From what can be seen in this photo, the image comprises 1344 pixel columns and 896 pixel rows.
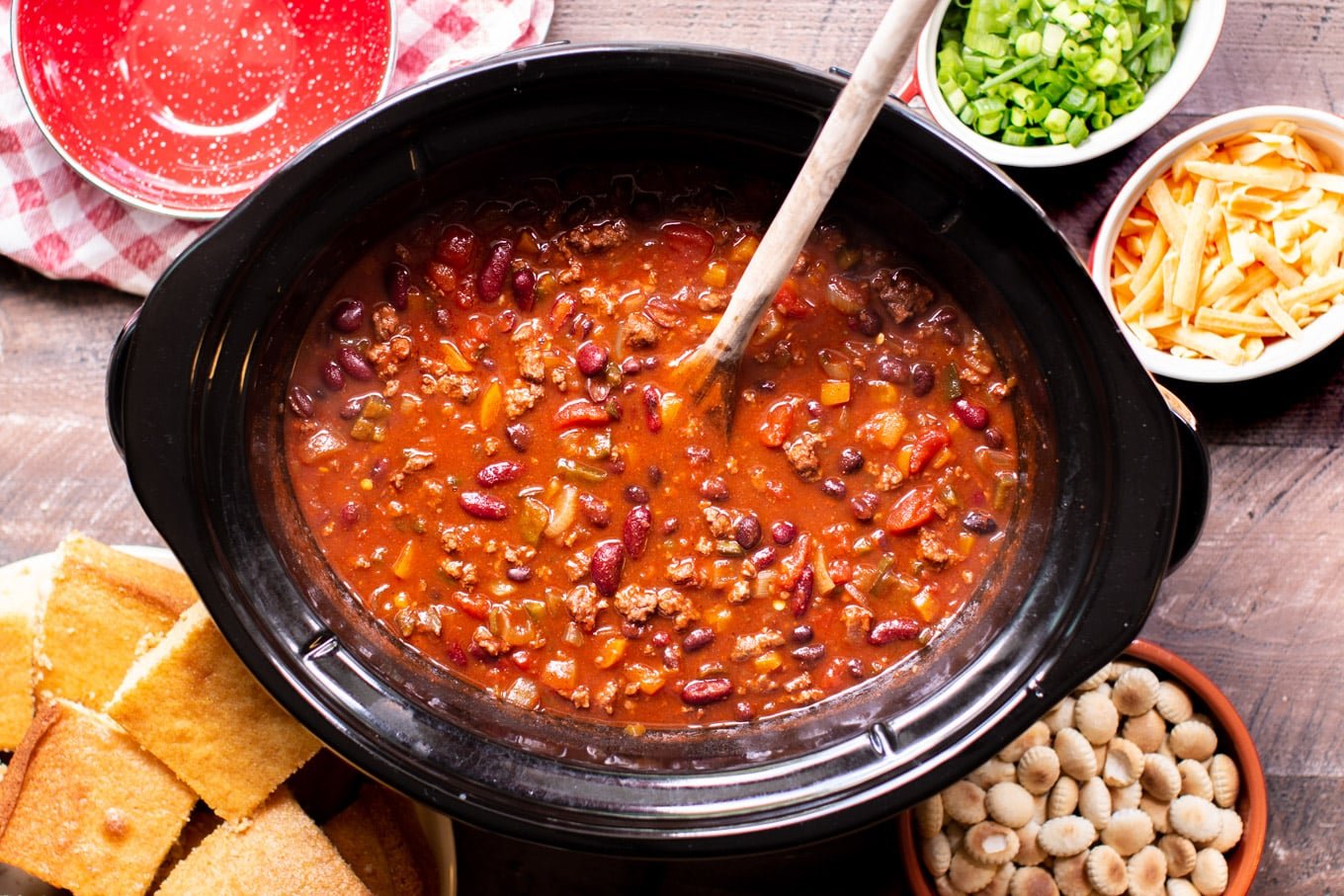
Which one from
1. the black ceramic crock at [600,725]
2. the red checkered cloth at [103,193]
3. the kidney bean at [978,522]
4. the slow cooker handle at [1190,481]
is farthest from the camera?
the red checkered cloth at [103,193]

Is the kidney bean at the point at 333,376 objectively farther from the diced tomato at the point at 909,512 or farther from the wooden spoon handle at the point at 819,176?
the diced tomato at the point at 909,512

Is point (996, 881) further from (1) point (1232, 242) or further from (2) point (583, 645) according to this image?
(1) point (1232, 242)

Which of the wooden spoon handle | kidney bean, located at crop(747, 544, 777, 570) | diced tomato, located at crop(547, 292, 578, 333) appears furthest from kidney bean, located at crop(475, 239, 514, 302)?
kidney bean, located at crop(747, 544, 777, 570)

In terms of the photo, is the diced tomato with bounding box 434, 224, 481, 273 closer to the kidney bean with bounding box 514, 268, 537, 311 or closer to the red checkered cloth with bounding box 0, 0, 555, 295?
the kidney bean with bounding box 514, 268, 537, 311

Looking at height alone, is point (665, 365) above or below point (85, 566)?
above

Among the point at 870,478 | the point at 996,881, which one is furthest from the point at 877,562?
the point at 996,881

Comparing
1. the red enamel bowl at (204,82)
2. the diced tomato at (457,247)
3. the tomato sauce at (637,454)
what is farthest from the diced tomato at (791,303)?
the red enamel bowl at (204,82)
